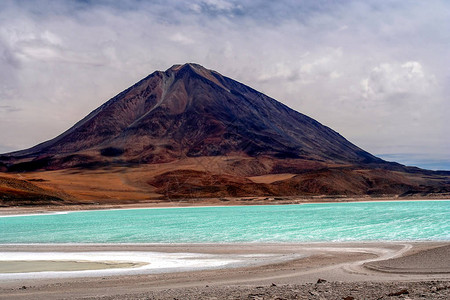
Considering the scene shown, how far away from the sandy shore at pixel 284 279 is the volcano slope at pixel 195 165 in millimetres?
62157

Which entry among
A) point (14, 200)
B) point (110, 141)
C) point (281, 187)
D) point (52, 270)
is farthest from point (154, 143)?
point (52, 270)

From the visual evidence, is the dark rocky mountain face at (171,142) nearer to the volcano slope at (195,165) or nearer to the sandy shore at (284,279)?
the volcano slope at (195,165)

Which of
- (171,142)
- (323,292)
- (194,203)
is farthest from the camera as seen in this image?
(171,142)

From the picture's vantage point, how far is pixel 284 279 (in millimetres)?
14602

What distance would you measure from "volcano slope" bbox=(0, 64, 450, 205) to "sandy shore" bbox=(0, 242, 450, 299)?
6216cm

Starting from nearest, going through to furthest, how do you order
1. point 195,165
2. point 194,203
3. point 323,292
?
point 323,292
point 194,203
point 195,165

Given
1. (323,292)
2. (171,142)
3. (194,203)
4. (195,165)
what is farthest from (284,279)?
(171,142)

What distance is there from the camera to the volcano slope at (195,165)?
109 m

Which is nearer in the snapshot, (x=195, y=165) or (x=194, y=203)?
(x=194, y=203)

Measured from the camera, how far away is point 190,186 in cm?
10969

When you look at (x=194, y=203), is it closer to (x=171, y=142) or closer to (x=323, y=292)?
(x=323, y=292)

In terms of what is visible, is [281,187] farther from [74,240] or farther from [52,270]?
[52,270]

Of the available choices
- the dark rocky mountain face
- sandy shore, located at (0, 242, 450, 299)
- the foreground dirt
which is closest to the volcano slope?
the dark rocky mountain face

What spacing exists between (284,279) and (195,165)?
135 meters
